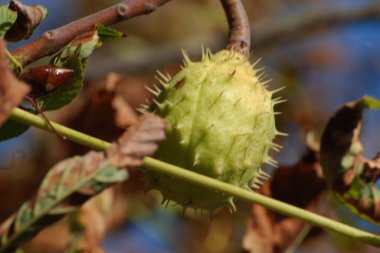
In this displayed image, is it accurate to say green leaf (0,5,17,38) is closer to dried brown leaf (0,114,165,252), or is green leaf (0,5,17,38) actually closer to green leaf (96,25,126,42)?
green leaf (96,25,126,42)

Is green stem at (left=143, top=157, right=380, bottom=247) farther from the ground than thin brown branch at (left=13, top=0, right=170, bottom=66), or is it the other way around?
thin brown branch at (left=13, top=0, right=170, bottom=66)

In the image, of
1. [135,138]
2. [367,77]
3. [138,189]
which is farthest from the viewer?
[367,77]

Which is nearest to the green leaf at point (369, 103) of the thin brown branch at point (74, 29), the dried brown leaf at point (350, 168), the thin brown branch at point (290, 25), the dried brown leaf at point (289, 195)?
the dried brown leaf at point (350, 168)

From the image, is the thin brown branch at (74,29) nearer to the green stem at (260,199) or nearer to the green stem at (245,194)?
the green stem at (245,194)

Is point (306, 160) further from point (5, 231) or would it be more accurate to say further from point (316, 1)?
point (316, 1)

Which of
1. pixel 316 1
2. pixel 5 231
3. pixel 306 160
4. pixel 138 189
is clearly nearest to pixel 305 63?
pixel 316 1

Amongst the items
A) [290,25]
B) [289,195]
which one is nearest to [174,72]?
[290,25]

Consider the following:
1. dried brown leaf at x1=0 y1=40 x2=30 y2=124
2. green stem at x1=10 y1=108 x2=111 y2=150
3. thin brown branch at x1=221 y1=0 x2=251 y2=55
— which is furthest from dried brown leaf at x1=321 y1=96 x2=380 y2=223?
dried brown leaf at x1=0 y1=40 x2=30 y2=124
